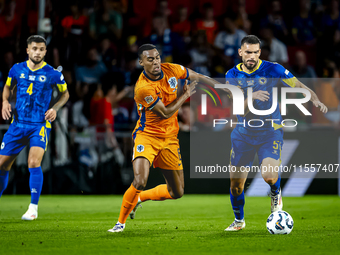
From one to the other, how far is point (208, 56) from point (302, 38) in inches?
102

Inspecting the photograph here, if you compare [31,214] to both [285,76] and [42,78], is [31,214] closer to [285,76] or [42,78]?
[42,78]

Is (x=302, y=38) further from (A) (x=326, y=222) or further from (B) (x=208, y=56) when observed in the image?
(A) (x=326, y=222)

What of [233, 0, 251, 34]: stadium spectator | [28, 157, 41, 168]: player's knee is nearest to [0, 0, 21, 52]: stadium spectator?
[233, 0, 251, 34]: stadium spectator

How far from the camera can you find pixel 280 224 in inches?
225

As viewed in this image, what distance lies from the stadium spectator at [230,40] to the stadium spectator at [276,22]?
823mm

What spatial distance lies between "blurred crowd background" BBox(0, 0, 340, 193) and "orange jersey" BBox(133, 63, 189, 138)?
176 inches

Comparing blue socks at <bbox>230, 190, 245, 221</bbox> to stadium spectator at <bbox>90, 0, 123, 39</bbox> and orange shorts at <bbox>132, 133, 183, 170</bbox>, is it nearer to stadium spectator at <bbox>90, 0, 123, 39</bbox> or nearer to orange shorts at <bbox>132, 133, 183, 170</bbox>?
orange shorts at <bbox>132, 133, 183, 170</bbox>

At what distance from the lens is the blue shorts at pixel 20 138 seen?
24.4ft

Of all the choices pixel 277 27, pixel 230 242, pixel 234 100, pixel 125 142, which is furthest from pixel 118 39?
pixel 230 242

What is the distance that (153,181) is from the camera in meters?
10.7

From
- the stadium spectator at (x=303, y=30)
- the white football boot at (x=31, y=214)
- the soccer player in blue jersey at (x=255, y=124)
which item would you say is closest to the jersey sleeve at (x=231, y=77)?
the soccer player in blue jersey at (x=255, y=124)

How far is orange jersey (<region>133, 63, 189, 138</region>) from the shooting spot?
6.02 metres

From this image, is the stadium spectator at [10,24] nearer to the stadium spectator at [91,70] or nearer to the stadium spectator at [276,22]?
the stadium spectator at [91,70]

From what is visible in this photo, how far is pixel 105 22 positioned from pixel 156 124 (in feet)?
24.0
